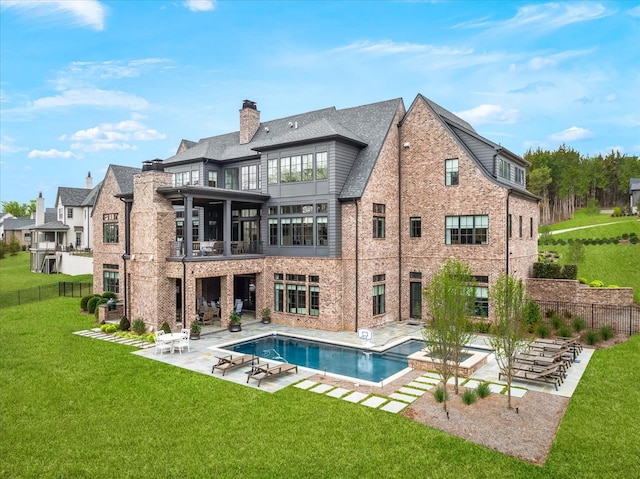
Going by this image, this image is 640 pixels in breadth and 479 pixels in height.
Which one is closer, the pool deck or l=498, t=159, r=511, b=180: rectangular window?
the pool deck

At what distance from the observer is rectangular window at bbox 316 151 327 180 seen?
68.1ft

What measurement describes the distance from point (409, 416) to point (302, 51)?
20543 mm

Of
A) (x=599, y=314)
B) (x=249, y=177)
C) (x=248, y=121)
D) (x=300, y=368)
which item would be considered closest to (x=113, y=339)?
(x=300, y=368)

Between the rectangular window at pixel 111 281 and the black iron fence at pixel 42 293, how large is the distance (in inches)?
80.5

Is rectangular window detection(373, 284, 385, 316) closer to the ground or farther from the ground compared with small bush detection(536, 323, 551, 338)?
farther from the ground

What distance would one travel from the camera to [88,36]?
22.1 metres

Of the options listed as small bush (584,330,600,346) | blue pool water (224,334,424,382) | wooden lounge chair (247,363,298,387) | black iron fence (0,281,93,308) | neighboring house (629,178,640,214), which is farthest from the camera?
neighboring house (629,178,640,214)

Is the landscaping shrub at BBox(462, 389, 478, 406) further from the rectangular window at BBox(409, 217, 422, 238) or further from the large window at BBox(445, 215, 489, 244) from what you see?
the rectangular window at BBox(409, 217, 422, 238)

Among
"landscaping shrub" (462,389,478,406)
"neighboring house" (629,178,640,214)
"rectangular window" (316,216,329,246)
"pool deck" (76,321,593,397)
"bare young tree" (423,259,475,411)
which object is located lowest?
"pool deck" (76,321,593,397)

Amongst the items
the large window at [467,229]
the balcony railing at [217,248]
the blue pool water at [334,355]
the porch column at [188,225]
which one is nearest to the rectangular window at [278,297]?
the balcony railing at [217,248]

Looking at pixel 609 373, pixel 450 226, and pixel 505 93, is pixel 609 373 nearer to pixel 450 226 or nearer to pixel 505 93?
pixel 450 226

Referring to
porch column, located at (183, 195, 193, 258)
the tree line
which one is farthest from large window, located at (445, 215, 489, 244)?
the tree line

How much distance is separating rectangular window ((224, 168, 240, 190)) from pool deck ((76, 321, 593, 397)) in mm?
8856

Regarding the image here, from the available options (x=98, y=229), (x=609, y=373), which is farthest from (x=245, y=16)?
(x=609, y=373)
